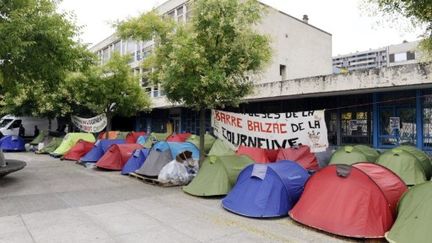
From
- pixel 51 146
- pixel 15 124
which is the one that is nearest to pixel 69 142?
pixel 51 146

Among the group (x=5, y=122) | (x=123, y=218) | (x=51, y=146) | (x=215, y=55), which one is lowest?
(x=123, y=218)

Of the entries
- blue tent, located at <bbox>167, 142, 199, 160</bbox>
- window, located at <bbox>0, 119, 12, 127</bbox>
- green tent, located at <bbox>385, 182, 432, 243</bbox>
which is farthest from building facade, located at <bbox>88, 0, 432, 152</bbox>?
window, located at <bbox>0, 119, 12, 127</bbox>

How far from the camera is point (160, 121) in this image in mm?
28750

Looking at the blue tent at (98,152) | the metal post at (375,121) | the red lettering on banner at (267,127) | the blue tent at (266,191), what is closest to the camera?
the blue tent at (266,191)

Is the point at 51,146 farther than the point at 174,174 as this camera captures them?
Yes

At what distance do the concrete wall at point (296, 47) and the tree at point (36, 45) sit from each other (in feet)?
40.8

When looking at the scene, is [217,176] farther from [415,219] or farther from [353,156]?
[415,219]

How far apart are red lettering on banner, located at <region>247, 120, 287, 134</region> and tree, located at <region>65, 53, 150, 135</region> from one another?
10.5 metres

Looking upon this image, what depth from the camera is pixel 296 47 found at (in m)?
24.6

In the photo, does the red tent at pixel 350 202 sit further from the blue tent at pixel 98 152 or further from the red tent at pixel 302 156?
the blue tent at pixel 98 152

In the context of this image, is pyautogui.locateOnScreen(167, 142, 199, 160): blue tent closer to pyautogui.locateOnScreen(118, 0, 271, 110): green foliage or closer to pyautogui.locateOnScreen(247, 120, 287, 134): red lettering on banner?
pyautogui.locateOnScreen(118, 0, 271, 110): green foliage

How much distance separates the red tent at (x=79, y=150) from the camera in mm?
17219

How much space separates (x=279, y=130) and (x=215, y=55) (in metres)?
2.74

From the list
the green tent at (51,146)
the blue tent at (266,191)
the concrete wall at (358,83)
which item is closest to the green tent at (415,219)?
the blue tent at (266,191)
